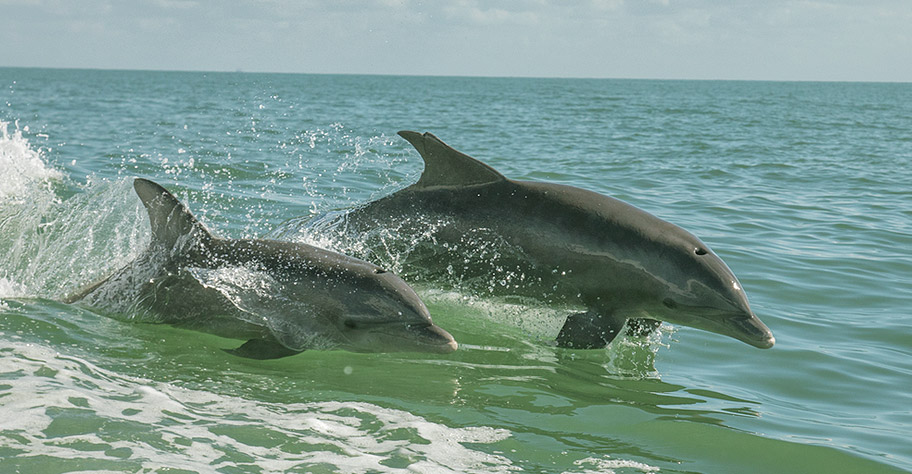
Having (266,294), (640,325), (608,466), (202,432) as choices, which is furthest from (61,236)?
(608,466)

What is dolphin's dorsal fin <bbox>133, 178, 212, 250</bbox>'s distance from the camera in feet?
20.3

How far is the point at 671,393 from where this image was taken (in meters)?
5.88

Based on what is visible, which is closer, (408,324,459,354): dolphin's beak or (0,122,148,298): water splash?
(408,324,459,354): dolphin's beak

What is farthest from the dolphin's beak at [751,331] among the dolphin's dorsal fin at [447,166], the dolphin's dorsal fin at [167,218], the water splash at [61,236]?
the water splash at [61,236]

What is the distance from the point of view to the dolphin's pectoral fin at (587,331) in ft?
20.8

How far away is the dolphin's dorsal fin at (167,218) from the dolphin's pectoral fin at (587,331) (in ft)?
8.89

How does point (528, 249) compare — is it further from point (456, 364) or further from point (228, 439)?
point (228, 439)

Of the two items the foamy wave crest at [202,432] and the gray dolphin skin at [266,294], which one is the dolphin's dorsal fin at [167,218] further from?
the foamy wave crest at [202,432]

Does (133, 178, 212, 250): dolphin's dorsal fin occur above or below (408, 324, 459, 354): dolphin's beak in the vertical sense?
above

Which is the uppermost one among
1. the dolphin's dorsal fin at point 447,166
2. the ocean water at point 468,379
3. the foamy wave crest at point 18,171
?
the dolphin's dorsal fin at point 447,166

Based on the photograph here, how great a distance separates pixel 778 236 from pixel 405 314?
7081 millimetres

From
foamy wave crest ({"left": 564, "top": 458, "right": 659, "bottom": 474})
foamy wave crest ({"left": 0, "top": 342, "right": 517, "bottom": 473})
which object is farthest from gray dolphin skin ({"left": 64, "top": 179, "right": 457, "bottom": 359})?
foamy wave crest ({"left": 564, "top": 458, "right": 659, "bottom": 474})

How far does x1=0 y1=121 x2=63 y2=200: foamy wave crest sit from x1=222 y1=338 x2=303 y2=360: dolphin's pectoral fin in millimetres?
6870

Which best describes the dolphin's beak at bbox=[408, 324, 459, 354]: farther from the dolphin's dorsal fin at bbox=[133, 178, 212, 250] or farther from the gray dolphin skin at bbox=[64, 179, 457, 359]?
the dolphin's dorsal fin at bbox=[133, 178, 212, 250]
